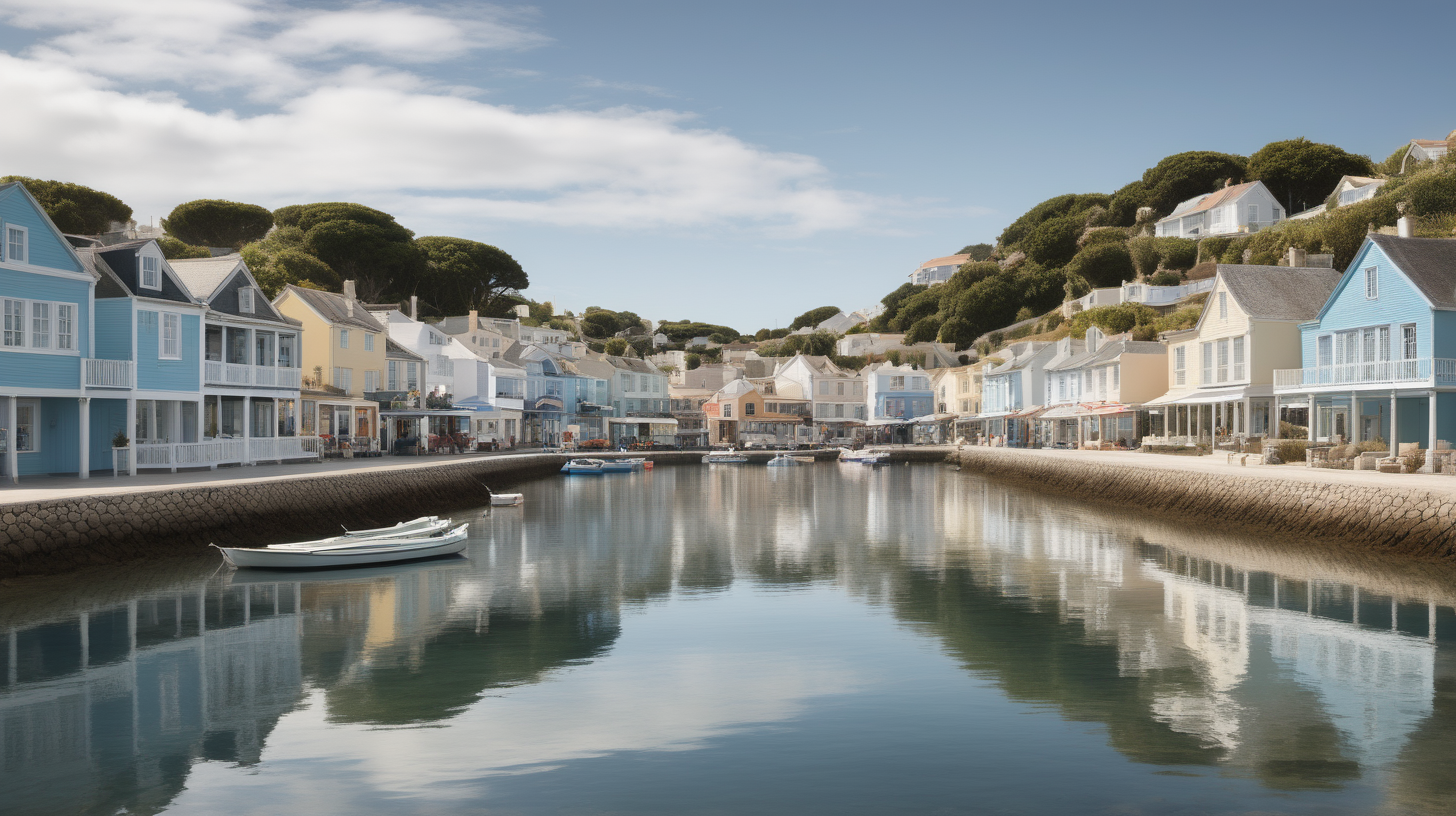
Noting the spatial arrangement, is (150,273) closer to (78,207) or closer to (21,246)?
(21,246)

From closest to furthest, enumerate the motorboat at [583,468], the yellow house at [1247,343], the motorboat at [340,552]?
1. the motorboat at [340,552]
2. the yellow house at [1247,343]
3. the motorboat at [583,468]

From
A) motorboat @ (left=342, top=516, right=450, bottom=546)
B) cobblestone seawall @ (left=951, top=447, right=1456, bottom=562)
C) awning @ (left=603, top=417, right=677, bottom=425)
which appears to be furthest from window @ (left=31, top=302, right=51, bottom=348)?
awning @ (left=603, top=417, right=677, bottom=425)

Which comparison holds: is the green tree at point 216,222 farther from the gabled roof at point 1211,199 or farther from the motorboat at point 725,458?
the gabled roof at point 1211,199

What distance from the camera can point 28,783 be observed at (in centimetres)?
1021

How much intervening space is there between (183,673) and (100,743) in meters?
3.26

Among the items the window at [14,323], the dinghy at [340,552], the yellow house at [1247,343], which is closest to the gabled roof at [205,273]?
the window at [14,323]

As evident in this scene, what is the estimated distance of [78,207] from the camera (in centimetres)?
7981

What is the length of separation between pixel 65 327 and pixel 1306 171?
3922 inches

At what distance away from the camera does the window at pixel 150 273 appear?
3238 cm

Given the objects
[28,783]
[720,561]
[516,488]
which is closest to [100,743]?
[28,783]

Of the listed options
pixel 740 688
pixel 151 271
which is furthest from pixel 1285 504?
pixel 151 271

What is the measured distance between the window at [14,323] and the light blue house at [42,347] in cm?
2

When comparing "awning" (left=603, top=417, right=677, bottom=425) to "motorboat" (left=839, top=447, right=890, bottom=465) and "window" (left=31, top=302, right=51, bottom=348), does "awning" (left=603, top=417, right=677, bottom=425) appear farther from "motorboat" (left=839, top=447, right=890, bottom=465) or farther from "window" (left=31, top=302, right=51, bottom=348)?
"window" (left=31, top=302, right=51, bottom=348)

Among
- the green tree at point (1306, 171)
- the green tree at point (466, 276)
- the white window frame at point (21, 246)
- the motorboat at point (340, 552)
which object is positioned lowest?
the motorboat at point (340, 552)
